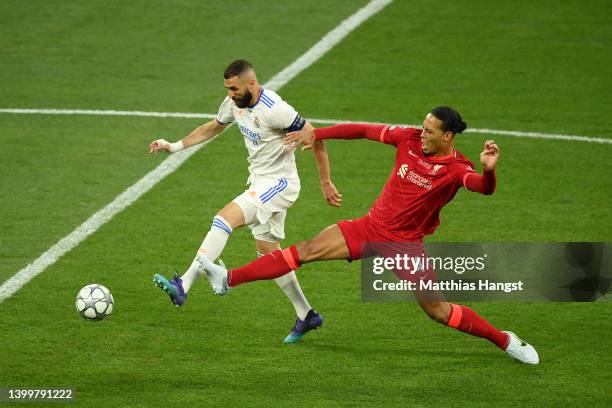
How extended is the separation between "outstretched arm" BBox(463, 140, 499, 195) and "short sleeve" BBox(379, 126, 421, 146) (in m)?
0.69

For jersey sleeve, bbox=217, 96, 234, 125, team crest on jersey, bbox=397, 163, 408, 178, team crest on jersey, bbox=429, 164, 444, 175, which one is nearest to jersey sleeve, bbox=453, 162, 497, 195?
team crest on jersey, bbox=429, 164, 444, 175

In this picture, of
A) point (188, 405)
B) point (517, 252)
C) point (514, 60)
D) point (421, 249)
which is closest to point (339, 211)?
point (517, 252)

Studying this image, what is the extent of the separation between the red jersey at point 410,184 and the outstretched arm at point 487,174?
0.62 feet

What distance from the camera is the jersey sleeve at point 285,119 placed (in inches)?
362

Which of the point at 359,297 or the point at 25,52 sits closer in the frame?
the point at 359,297

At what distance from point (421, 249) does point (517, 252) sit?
8.69 feet

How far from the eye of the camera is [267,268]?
29.0 ft

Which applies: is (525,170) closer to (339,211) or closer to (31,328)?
(339,211)

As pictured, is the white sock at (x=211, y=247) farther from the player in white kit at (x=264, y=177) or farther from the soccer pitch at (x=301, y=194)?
the soccer pitch at (x=301, y=194)

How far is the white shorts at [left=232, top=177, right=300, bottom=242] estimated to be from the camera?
930 cm

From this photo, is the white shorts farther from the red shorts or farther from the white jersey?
the red shorts

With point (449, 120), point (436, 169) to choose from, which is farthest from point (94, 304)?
point (449, 120)

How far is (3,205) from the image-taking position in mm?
12148

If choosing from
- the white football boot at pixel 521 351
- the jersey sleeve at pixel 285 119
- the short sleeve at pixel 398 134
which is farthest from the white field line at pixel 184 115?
the white football boot at pixel 521 351
